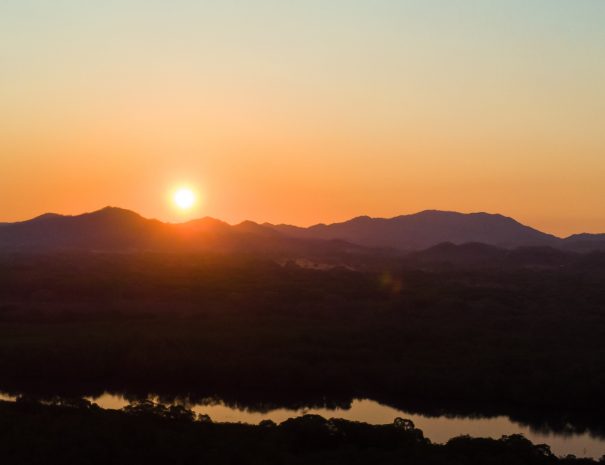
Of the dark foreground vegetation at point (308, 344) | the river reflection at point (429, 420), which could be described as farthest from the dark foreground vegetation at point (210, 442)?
the dark foreground vegetation at point (308, 344)

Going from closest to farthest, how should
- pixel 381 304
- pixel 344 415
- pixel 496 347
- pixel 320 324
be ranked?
pixel 344 415
pixel 496 347
pixel 320 324
pixel 381 304

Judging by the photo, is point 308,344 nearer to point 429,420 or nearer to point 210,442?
point 429,420

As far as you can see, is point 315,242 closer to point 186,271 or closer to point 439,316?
point 186,271

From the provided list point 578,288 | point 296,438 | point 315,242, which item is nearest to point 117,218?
point 315,242

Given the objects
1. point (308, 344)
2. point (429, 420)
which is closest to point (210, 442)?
point (429, 420)

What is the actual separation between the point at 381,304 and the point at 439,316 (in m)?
6.14

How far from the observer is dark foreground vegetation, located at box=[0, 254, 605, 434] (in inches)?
1358

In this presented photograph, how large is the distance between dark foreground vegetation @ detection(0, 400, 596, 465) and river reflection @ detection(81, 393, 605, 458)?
4120mm

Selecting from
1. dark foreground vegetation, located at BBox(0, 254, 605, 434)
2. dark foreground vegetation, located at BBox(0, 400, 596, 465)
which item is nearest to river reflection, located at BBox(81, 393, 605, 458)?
dark foreground vegetation, located at BBox(0, 254, 605, 434)

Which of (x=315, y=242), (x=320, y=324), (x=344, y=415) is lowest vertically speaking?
(x=344, y=415)

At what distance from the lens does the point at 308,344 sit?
41812 mm

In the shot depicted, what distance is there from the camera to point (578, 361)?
38406 mm

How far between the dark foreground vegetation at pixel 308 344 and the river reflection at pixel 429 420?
1.01m

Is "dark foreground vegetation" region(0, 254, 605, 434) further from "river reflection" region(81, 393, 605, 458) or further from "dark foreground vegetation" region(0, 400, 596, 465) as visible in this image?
"dark foreground vegetation" region(0, 400, 596, 465)
